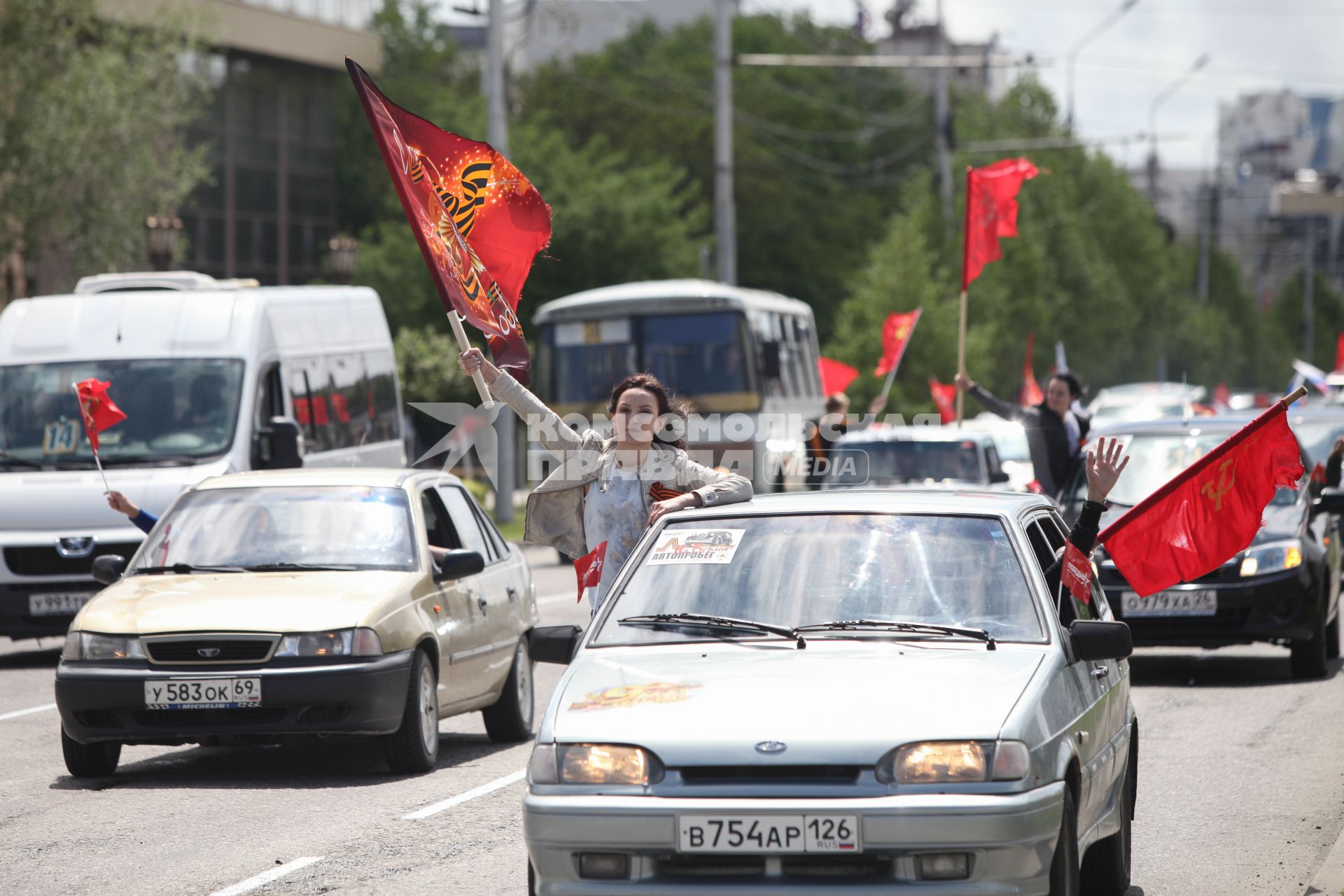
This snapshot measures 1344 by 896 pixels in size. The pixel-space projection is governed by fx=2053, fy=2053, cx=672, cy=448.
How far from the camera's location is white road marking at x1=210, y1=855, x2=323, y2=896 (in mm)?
7019

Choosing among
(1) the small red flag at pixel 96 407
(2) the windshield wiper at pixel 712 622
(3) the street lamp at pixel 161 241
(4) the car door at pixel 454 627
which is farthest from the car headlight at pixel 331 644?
(3) the street lamp at pixel 161 241

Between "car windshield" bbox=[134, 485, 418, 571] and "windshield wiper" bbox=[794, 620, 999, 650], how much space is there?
4.42 metres

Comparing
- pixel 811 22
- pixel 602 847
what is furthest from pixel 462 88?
pixel 602 847

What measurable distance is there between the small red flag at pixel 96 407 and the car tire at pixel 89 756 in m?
4.31

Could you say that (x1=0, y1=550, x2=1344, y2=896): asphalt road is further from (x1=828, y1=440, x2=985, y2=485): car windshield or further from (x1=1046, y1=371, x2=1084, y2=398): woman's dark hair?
(x1=828, y1=440, x2=985, y2=485): car windshield

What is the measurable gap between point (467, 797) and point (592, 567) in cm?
170

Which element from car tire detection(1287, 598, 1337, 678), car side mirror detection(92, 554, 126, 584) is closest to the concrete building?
car tire detection(1287, 598, 1337, 678)

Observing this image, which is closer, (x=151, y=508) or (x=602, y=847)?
(x=602, y=847)

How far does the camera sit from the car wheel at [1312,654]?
1346cm

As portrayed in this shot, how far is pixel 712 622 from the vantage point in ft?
20.4

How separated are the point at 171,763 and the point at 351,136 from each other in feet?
193

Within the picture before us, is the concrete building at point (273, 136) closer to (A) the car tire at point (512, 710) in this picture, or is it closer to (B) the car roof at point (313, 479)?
(B) the car roof at point (313, 479)

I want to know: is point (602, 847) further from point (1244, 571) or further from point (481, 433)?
point (481, 433)

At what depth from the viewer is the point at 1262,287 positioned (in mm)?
151500
